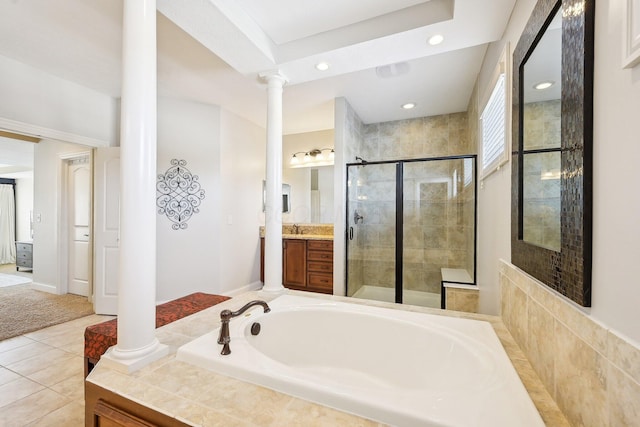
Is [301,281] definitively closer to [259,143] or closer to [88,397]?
[259,143]

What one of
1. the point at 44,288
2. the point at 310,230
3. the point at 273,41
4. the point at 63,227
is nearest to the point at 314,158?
the point at 310,230

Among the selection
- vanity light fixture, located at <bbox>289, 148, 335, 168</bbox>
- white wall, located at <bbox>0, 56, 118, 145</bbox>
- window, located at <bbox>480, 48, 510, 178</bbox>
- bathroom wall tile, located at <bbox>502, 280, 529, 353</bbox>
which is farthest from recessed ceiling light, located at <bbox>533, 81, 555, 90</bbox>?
white wall, located at <bbox>0, 56, 118, 145</bbox>

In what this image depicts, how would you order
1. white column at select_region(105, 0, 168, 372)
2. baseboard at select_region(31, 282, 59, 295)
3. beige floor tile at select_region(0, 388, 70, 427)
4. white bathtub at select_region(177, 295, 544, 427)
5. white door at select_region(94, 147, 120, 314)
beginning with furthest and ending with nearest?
1. baseboard at select_region(31, 282, 59, 295)
2. white door at select_region(94, 147, 120, 314)
3. beige floor tile at select_region(0, 388, 70, 427)
4. white column at select_region(105, 0, 168, 372)
5. white bathtub at select_region(177, 295, 544, 427)

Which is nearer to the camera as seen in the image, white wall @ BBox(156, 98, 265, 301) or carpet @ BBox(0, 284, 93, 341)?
carpet @ BBox(0, 284, 93, 341)

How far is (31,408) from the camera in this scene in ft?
5.39

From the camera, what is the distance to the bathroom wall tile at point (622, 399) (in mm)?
544

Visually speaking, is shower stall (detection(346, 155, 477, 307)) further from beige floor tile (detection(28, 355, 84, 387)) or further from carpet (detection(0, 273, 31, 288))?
carpet (detection(0, 273, 31, 288))

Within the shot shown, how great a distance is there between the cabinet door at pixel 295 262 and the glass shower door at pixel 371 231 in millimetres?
799

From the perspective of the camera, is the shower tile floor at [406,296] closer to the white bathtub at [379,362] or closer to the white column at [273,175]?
the white column at [273,175]

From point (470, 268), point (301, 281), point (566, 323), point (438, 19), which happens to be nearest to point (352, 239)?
point (301, 281)

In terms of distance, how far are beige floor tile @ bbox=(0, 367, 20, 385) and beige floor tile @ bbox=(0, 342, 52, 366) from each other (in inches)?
5.4

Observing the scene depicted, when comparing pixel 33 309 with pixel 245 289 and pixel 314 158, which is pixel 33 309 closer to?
pixel 245 289

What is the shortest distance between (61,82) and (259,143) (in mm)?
2304

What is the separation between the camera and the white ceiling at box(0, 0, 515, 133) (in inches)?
65.3
